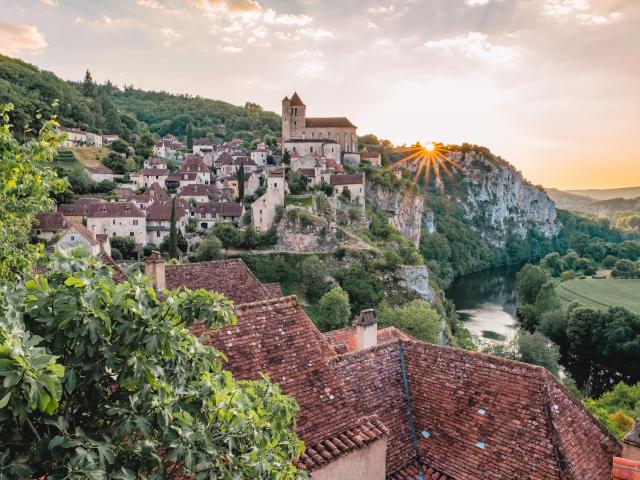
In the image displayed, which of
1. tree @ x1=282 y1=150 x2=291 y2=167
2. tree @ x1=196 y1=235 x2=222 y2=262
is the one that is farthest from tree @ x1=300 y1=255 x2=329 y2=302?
tree @ x1=282 y1=150 x2=291 y2=167

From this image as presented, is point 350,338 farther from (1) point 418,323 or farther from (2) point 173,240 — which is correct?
(2) point 173,240

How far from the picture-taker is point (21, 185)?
805cm

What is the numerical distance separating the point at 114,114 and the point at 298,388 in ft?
431

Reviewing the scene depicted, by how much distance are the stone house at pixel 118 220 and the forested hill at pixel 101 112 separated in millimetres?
13953

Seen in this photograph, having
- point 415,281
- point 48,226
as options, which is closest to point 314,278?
point 415,281

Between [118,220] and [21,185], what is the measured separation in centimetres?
6306

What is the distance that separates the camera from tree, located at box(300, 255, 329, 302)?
2584 inches

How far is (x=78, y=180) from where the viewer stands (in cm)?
7550

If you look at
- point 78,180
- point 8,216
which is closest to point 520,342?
point 8,216

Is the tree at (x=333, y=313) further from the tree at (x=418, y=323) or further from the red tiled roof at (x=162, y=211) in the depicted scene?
the red tiled roof at (x=162, y=211)

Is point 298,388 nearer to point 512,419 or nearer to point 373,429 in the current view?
point 373,429

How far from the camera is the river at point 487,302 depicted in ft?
238

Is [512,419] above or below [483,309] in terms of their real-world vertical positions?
above

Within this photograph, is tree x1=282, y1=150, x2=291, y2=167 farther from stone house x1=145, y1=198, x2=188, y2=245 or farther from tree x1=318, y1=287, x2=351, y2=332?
tree x1=318, y1=287, x2=351, y2=332
